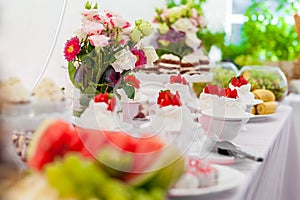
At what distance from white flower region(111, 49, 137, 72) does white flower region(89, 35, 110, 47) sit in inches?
2.0

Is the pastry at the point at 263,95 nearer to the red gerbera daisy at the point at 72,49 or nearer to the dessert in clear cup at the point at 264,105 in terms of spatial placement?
the dessert in clear cup at the point at 264,105

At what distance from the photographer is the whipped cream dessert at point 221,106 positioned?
1.26 m

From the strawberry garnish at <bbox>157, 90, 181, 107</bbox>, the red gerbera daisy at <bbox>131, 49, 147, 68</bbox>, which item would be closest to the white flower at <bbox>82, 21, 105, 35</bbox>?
the red gerbera daisy at <bbox>131, 49, 147, 68</bbox>

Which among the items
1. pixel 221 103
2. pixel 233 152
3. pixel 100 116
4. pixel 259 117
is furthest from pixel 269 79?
pixel 100 116

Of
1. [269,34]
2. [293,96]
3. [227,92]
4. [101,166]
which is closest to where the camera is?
[101,166]

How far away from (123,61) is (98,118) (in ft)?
1.83

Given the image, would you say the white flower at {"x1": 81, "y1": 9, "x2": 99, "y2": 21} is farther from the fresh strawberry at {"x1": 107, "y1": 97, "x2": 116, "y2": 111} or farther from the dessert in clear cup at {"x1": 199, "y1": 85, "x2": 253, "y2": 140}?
the fresh strawberry at {"x1": 107, "y1": 97, "x2": 116, "y2": 111}

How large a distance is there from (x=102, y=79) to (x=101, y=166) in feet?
2.59

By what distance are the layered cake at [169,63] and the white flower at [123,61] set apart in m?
0.68

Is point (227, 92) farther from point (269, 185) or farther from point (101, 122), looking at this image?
point (101, 122)

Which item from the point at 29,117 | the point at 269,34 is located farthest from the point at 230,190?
the point at 269,34

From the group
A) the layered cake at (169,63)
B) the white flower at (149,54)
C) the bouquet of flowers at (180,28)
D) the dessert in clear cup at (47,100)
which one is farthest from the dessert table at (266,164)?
the bouquet of flowers at (180,28)

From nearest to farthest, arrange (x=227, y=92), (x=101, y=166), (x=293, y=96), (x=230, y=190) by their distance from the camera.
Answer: (x=101, y=166) < (x=230, y=190) < (x=227, y=92) < (x=293, y=96)

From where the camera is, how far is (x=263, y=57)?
3.55m
